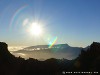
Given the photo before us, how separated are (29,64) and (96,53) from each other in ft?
137

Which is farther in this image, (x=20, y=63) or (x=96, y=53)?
(x=20, y=63)

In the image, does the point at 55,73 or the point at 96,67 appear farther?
the point at 55,73

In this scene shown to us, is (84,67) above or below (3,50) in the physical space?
below

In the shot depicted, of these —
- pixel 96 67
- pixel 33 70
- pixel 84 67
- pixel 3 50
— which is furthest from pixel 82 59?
pixel 3 50

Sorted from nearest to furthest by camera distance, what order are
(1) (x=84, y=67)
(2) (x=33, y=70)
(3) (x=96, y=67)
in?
1. (3) (x=96, y=67)
2. (1) (x=84, y=67)
3. (2) (x=33, y=70)

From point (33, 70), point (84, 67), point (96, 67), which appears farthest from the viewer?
point (33, 70)

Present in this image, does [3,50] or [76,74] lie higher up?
[3,50]

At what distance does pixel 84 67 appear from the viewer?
119m

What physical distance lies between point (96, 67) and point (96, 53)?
1473cm

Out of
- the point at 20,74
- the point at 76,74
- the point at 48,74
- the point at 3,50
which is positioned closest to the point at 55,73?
the point at 48,74

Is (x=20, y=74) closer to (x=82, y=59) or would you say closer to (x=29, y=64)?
(x=29, y=64)

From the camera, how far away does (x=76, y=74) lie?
11400 cm

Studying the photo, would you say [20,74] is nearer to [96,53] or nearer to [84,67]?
[84,67]

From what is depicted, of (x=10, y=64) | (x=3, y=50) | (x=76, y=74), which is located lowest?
(x=76, y=74)
